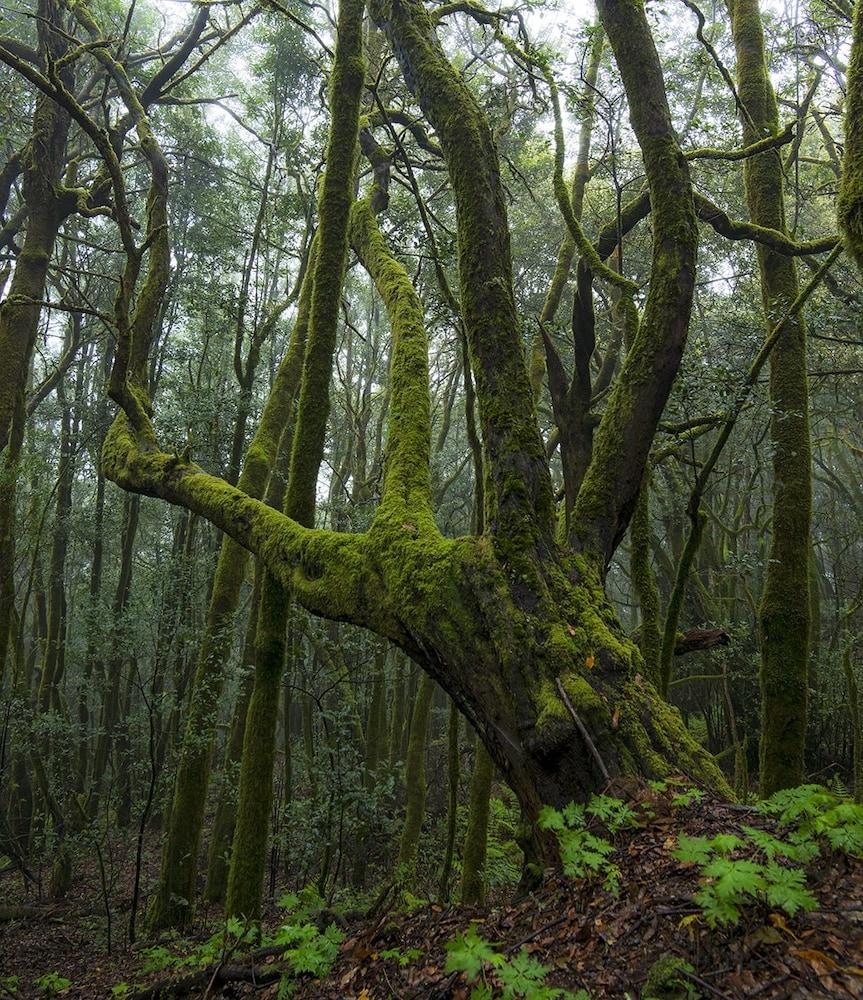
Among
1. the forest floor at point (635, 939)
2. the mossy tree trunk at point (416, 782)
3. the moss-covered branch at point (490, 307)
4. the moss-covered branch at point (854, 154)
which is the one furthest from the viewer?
the mossy tree trunk at point (416, 782)

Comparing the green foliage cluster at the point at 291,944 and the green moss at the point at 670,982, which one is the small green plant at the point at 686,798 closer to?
the green moss at the point at 670,982

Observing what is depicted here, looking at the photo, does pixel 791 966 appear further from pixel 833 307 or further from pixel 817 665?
pixel 817 665

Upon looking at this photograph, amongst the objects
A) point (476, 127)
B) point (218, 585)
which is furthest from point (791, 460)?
point (218, 585)

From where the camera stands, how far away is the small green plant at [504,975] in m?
2.00

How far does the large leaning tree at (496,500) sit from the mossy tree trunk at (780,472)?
185cm

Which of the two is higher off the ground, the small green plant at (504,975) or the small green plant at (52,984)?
the small green plant at (504,975)

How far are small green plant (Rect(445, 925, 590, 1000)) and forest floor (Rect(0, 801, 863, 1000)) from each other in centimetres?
5

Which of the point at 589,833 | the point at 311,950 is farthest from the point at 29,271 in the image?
the point at 589,833

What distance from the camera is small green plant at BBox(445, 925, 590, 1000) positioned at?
2004mm

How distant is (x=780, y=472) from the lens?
5.62 meters

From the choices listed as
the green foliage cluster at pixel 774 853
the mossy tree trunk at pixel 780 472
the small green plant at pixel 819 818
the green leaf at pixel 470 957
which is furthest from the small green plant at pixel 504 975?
the mossy tree trunk at pixel 780 472

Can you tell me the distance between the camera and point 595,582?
3.52 metres

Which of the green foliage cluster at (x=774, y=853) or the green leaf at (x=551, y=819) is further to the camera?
the green leaf at (x=551, y=819)

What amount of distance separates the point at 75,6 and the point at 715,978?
1090 cm
